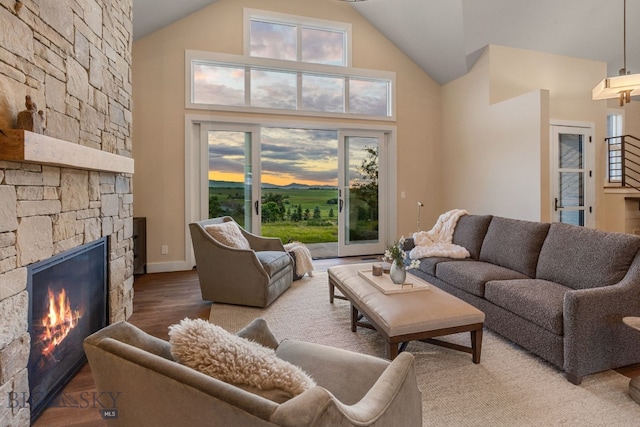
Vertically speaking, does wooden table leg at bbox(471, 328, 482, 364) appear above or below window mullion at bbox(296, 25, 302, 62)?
below

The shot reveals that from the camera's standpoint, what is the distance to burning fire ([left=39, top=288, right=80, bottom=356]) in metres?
1.85

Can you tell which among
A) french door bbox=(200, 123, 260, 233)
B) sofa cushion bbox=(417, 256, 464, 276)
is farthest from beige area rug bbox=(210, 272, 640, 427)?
french door bbox=(200, 123, 260, 233)

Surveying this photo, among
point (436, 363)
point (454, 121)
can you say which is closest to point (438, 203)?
point (454, 121)

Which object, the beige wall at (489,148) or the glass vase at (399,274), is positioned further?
the beige wall at (489,148)

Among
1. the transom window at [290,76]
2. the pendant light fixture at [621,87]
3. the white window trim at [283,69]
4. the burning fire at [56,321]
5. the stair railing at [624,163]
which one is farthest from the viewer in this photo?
the stair railing at [624,163]

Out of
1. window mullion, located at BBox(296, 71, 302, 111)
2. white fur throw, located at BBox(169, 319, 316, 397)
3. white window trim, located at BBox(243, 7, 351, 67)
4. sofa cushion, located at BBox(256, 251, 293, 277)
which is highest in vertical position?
white window trim, located at BBox(243, 7, 351, 67)

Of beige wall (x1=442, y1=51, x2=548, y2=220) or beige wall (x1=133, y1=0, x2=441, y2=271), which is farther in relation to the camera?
beige wall (x1=133, y1=0, x2=441, y2=271)

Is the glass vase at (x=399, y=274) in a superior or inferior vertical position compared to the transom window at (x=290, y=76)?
inferior

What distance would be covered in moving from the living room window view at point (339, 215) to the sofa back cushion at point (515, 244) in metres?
0.02

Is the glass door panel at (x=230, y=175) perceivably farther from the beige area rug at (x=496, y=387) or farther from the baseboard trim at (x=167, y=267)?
the beige area rug at (x=496, y=387)

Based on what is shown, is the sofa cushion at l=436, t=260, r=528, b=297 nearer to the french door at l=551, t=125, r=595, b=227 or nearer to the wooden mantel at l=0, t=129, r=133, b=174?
the french door at l=551, t=125, r=595, b=227

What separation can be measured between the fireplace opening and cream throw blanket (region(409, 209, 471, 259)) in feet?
10.3

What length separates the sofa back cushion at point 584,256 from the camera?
2.24 metres

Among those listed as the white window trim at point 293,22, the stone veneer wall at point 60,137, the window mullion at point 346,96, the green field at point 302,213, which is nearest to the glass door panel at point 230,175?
the white window trim at point 293,22
